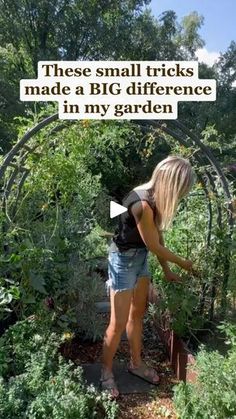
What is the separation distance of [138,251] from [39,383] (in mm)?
858

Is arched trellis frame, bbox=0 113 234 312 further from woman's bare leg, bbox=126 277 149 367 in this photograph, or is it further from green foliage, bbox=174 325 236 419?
green foliage, bbox=174 325 236 419

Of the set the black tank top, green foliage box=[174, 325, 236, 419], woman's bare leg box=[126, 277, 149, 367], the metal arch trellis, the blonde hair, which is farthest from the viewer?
woman's bare leg box=[126, 277, 149, 367]

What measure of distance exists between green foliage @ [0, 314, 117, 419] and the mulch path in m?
0.26

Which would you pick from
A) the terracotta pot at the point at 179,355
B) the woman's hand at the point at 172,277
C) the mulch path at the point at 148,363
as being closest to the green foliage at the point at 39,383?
the mulch path at the point at 148,363

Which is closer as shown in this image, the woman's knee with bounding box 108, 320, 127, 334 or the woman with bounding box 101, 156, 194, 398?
the woman with bounding box 101, 156, 194, 398

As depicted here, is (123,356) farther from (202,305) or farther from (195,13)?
(195,13)

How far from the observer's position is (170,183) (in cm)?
211

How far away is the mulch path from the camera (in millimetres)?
2363

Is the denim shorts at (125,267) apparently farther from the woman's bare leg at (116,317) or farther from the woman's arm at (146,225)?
the woman's arm at (146,225)

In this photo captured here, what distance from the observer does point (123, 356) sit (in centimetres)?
302

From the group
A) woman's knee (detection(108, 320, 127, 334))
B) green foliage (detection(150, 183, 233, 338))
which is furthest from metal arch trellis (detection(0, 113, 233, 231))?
woman's knee (detection(108, 320, 127, 334))

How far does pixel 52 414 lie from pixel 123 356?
123cm

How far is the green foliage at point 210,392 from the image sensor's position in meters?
1.80

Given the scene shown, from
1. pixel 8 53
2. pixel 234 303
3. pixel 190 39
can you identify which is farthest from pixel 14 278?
pixel 190 39
